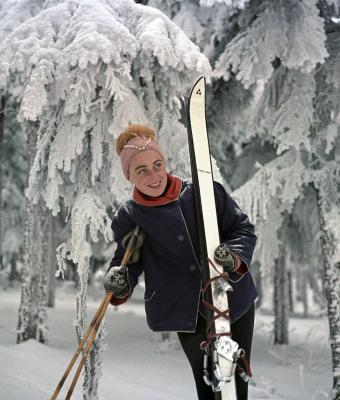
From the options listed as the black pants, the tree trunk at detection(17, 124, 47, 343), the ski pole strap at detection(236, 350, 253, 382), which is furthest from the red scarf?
the tree trunk at detection(17, 124, 47, 343)

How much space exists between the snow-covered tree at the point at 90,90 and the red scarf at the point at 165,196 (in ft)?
5.60

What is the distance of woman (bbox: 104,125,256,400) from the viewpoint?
2.70m

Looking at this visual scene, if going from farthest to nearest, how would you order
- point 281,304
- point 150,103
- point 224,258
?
point 281,304, point 150,103, point 224,258

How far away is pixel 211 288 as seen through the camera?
8.36 ft

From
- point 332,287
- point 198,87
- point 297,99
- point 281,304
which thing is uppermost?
point 297,99

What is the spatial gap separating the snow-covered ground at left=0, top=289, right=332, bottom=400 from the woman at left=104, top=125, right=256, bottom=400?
2220 millimetres

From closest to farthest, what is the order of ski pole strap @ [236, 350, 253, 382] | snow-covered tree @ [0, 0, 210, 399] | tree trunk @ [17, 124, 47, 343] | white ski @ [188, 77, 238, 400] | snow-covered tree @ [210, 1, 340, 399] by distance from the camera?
1. white ski @ [188, 77, 238, 400]
2. ski pole strap @ [236, 350, 253, 382]
3. snow-covered tree @ [0, 0, 210, 399]
4. snow-covered tree @ [210, 1, 340, 399]
5. tree trunk @ [17, 124, 47, 343]

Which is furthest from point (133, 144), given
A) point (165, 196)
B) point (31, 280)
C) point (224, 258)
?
point (31, 280)

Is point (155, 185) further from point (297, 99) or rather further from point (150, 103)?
point (297, 99)

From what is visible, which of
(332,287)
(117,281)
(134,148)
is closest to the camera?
(117,281)

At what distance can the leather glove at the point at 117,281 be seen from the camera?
8.98 feet

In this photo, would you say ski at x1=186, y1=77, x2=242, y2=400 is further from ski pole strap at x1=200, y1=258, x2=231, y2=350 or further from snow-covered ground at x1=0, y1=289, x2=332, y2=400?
snow-covered ground at x1=0, y1=289, x2=332, y2=400

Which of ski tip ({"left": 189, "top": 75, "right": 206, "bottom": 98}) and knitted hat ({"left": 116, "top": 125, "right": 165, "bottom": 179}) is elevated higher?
ski tip ({"left": 189, "top": 75, "right": 206, "bottom": 98})

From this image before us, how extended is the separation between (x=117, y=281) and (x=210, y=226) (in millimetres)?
616
